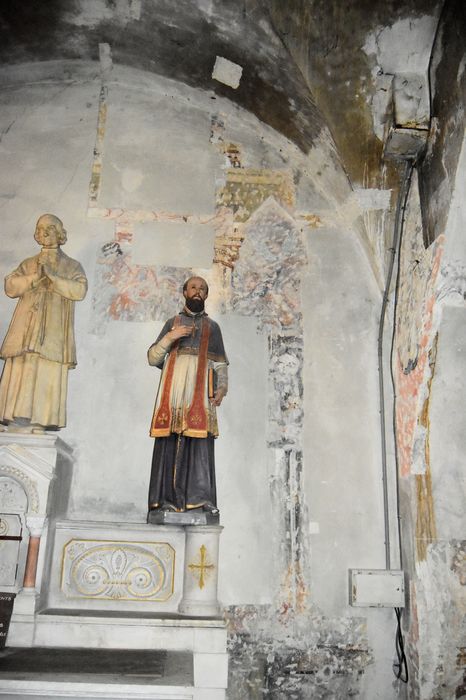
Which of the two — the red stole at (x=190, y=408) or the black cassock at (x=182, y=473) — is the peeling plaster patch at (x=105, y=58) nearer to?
the red stole at (x=190, y=408)

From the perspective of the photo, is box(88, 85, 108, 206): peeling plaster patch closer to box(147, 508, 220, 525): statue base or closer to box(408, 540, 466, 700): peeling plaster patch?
box(147, 508, 220, 525): statue base

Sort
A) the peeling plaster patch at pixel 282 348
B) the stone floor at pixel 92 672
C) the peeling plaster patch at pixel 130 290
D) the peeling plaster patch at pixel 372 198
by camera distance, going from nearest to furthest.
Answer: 1. the stone floor at pixel 92 672
2. the peeling plaster patch at pixel 282 348
3. the peeling plaster patch at pixel 372 198
4. the peeling plaster patch at pixel 130 290

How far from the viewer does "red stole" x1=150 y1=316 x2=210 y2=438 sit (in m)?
5.04

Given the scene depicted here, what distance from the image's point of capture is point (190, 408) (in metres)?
5.08

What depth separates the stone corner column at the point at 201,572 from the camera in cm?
464

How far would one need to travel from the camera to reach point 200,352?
5.33 metres

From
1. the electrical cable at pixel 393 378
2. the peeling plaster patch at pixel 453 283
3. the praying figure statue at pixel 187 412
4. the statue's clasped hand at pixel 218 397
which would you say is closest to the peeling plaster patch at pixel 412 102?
the electrical cable at pixel 393 378

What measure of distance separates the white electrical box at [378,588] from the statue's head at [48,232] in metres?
3.86

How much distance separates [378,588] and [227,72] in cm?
491

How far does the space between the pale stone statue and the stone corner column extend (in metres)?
1.43

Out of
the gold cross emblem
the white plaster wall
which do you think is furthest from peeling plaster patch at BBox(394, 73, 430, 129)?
the gold cross emblem

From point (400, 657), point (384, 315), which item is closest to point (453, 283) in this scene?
point (384, 315)

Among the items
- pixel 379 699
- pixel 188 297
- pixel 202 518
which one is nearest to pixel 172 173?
pixel 188 297

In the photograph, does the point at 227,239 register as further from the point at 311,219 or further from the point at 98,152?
the point at 98,152
